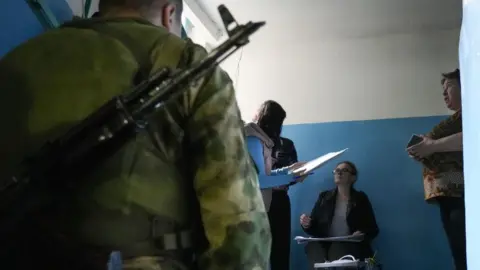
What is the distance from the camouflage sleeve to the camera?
0.75 meters

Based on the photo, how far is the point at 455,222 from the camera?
6.58ft

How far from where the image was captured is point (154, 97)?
73 cm

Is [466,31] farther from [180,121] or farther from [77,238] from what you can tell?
[77,238]

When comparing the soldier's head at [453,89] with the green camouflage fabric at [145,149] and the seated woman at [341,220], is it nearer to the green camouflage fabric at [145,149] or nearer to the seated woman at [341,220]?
the seated woman at [341,220]

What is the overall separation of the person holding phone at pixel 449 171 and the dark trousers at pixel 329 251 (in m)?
1.17

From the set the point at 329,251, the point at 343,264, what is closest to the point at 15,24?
the point at 343,264

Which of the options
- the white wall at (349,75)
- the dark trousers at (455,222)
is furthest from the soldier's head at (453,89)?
the white wall at (349,75)

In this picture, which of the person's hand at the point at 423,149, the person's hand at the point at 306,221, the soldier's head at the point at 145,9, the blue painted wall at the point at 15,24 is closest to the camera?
the soldier's head at the point at 145,9

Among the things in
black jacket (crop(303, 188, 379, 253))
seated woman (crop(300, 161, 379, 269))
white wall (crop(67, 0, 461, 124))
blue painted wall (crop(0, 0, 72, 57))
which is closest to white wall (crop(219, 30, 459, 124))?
white wall (crop(67, 0, 461, 124))

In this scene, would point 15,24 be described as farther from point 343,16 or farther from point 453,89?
point 343,16

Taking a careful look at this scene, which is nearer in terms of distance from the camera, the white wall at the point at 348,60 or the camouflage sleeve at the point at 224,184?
the camouflage sleeve at the point at 224,184

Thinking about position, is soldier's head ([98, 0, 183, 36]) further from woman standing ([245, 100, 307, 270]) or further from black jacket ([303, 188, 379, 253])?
black jacket ([303, 188, 379, 253])

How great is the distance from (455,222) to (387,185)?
184cm

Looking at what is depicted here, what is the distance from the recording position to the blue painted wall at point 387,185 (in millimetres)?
3697
